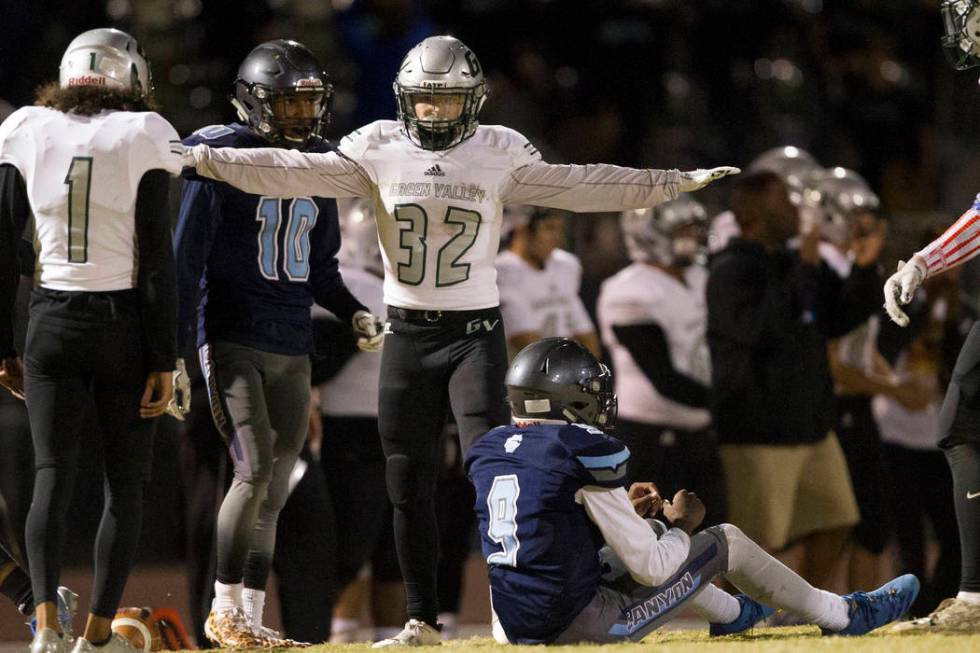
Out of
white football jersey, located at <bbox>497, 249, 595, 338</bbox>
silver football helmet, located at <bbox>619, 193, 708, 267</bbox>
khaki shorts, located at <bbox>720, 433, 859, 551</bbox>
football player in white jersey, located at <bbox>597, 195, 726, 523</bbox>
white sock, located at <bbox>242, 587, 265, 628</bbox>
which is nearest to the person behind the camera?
white sock, located at <bbox>242, 587, 265, 628</bbox>

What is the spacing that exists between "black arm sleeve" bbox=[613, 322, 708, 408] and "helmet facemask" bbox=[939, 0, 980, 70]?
302cm

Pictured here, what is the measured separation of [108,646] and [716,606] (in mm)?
1956

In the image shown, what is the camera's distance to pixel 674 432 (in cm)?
905

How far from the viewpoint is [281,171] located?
6.11 metres

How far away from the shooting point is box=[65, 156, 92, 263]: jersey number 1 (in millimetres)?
5551

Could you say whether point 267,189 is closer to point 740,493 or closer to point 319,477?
point 319,477

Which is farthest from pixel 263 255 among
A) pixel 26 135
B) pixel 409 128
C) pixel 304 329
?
pixel 26 135

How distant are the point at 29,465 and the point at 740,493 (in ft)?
11.0

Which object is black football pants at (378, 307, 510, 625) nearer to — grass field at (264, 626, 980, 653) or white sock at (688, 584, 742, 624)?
grass field at (264, 626, 980, 653)

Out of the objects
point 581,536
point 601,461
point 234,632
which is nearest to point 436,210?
point 601,461

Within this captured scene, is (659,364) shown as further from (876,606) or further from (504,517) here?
(504,517)

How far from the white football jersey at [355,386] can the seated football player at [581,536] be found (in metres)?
2.63

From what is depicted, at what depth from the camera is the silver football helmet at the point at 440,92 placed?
246 inches

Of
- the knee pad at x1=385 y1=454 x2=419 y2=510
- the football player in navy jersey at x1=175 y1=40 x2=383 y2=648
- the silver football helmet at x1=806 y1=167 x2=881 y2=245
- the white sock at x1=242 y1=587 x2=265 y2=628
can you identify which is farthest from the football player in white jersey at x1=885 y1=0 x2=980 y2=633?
the silver football helmet at x1=806 y1=167 x2=881 y2=245
